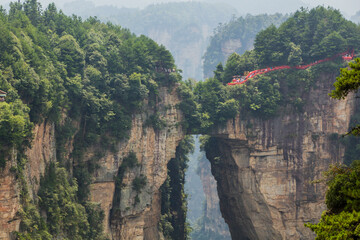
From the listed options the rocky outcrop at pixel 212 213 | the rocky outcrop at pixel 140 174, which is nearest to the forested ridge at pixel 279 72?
the rocky outcrop at pixel 140 174

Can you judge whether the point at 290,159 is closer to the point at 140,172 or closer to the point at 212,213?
the point at 140,172

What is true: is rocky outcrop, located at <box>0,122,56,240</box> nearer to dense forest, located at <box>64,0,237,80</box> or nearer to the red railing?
the red railing

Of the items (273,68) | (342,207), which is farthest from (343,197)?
(273,68)

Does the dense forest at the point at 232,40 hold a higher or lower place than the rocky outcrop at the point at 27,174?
higher

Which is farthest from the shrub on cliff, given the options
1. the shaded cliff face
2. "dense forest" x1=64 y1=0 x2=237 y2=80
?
"dense forest" x1=64 y1=0 x2=237 y2=80

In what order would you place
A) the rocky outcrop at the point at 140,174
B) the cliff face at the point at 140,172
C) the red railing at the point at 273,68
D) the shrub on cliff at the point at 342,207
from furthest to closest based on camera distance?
1. the red railing at the point at 273,68
2. the rocky outcrop at the point at 140,174
3. the cliff face at the point at 140,172
4. the shrub on cliff at the point at 342,207

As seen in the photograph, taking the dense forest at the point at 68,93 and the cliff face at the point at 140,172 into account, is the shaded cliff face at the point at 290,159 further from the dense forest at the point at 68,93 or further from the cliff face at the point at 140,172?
the dense forest at the point at 68,93

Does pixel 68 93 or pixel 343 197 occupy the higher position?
pixel 68 93
